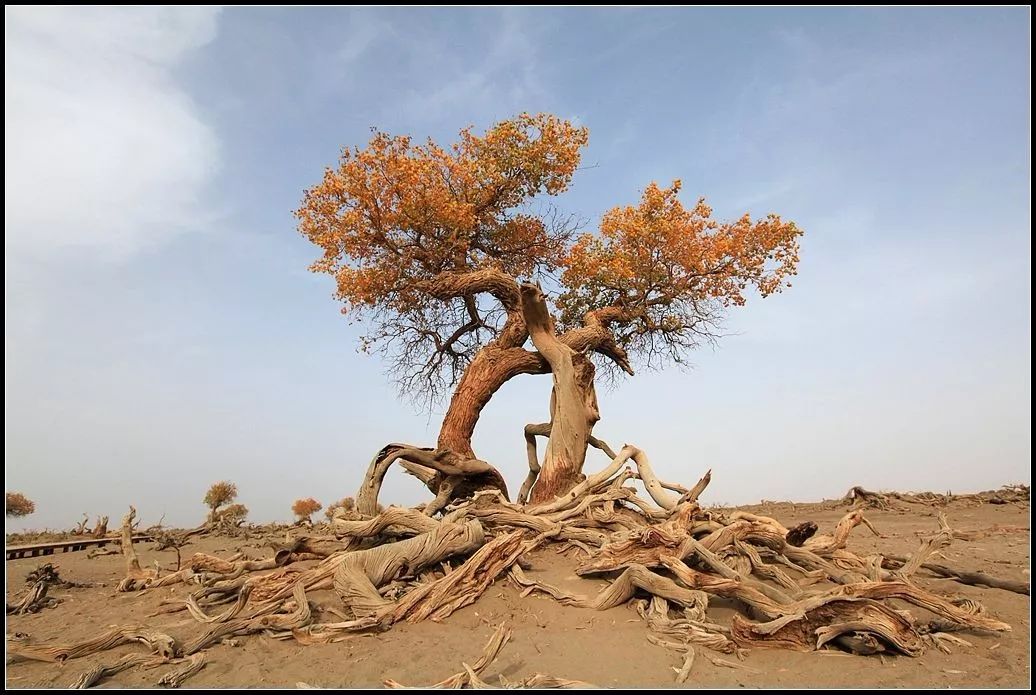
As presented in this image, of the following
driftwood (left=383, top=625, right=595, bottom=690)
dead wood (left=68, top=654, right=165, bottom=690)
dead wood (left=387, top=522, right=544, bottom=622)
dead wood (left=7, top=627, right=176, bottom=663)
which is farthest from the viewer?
dead wood (left=387, top=522, right=544, bottom=622)

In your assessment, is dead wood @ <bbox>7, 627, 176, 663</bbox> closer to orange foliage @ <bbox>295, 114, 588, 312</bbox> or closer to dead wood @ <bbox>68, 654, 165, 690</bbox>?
dead wood @ <bbox>68, 654, 165, 690</bbox>

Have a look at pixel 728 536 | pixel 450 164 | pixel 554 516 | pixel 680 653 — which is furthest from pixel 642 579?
pixel 450 164

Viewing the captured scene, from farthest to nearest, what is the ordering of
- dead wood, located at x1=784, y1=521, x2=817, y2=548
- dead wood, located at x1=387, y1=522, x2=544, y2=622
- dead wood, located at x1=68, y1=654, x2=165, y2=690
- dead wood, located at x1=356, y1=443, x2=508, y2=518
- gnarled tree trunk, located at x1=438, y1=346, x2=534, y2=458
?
gnarled tree trunk, located at x1=438, y1=346, x2=534, y2=458
dead wood, located at x1=356, y1=443, x2=508, y2=518
dead wood, located at x1=784, y1=521, x2=817, y2=548
dead wood, located at x1=387, y1=522, x2=544, y2=622
dead wood, located at x1=68, y1=654, x2=165, y2=690

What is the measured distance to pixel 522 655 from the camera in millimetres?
6246

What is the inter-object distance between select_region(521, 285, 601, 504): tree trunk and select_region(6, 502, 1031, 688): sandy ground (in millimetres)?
4219

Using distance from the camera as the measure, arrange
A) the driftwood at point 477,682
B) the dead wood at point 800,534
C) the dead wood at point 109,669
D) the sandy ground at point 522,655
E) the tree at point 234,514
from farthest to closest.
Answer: the tree at point 234,514, the dead wood at point 800,534, the sandy ground at point 522,655, the dead wood at point 109,669, the driftwood at point 477,682

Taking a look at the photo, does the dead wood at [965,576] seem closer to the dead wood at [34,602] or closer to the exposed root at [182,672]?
the exposed root at [182,672]

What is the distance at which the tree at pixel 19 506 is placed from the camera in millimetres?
17422

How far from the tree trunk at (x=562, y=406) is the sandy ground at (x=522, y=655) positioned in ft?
13.8

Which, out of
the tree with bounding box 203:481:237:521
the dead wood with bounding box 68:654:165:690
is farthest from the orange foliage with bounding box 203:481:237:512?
the dead wood with bounding box 68:654:165:690

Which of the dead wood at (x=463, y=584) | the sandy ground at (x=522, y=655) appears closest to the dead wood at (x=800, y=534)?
the sandy ground at (x=522, y=655)

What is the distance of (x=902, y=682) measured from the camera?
574 centimetres

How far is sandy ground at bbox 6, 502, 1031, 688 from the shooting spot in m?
5.76

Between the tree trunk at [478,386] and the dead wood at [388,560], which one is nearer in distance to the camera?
the dead wood at [388,560]
